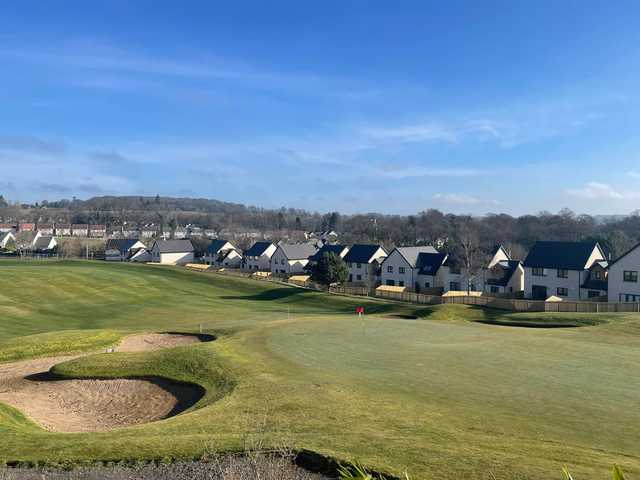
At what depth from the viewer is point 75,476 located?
12.7 metres

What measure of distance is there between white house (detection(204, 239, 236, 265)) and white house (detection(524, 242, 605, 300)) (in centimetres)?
7175

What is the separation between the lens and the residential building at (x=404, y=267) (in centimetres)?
8231

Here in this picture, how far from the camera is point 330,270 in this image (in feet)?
260

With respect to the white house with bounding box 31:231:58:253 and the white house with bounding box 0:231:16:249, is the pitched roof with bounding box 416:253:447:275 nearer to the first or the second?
the white house with bounding box 31:231:58:253

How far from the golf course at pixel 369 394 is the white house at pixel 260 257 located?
6555cm

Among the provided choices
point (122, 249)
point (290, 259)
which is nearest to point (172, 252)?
point (122, 249)

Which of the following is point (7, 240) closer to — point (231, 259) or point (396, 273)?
point (231, 259)

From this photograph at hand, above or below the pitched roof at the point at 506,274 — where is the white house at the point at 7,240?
above

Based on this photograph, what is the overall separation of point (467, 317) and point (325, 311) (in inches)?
684

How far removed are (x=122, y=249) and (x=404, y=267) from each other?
286 feet

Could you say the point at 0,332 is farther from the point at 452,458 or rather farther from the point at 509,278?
the point at 509,278

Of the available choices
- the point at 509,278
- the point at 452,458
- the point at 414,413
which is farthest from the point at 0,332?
the point at 509,278

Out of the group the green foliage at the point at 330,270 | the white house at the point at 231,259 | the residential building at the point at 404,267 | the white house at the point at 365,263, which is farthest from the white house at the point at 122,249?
the residential building at the point at 404,267

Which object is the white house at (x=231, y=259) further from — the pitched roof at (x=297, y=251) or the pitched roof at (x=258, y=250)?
the pitched roof at (x=297, y=251)
